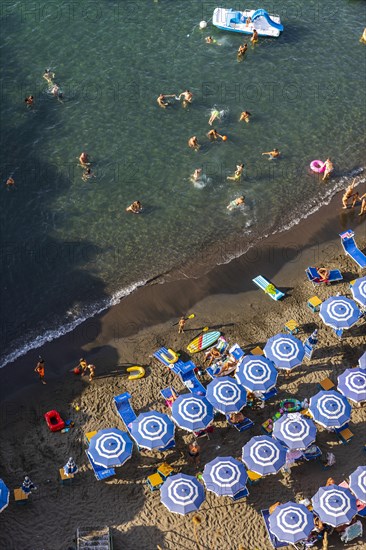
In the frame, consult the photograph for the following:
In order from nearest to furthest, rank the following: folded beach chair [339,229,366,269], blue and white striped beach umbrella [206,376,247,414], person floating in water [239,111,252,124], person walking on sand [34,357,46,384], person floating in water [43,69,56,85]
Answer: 1. blue and white striped beach umbrella [206,376,247,414]
2. person walking on sand [34,357,46,384]
3. folded beach chair [339,229,366,269]
4. person floating in water [239,111,252,124]
5. person floating in water [43,69,56,85]

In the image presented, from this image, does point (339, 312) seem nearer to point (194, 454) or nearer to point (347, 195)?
point (194, 454)

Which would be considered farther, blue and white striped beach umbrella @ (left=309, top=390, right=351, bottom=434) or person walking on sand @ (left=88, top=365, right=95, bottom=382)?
person walking on sand @ (left=88, top=365, right=95, bottom=382)

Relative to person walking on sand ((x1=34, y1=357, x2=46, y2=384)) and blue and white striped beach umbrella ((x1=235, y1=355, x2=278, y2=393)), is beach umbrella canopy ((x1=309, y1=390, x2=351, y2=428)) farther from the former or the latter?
person walking on sand ((x1=34, y1=357, x2=46, y2=384))

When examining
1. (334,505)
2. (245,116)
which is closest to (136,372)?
(334,505)

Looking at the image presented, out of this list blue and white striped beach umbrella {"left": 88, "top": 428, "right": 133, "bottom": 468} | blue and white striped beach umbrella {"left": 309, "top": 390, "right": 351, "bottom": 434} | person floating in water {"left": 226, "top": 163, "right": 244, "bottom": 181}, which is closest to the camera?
blue and white striped beach umbrella {"left": 88, "top": 428, "right": 133, "bottom": 468}

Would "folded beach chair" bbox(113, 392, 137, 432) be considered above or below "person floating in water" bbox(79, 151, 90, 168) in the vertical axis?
below

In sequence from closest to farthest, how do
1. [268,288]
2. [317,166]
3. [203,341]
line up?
[203,341], [268,288], [317,166]

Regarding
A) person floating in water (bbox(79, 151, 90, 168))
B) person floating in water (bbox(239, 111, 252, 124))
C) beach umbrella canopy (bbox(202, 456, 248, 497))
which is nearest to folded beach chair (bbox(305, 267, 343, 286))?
beach umbrella canopy (bbox(202, 456, 248, 497))

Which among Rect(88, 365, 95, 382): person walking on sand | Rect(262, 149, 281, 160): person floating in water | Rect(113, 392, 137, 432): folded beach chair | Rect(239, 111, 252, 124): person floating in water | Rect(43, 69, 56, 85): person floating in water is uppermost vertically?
Rect(43, 69, 56, 85): person floating in water
